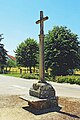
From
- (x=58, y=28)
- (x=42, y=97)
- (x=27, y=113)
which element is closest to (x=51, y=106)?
(x=42, y=97)

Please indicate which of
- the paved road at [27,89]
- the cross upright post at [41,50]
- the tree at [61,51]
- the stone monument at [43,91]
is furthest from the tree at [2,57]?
the stone monument at [43,91]

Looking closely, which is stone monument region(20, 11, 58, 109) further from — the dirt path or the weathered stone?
the dirt path

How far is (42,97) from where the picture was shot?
9.33 m

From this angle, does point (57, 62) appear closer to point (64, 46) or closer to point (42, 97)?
point (64, 46)

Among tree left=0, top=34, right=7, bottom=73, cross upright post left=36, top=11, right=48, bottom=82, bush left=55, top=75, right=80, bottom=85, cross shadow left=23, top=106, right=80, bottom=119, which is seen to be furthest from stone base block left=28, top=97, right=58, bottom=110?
tree left=0, top=34, right=7, bottom=73

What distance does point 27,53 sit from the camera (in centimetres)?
5247

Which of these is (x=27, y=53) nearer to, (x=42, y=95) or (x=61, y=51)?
(x=61, y=51)

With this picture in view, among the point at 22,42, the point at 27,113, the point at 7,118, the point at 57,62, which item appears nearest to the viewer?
the point at 7,118

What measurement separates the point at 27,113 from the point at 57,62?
25151 mm

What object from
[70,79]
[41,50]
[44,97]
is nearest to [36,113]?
[44,97]

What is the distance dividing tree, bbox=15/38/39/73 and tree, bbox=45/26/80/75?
15.4 meters

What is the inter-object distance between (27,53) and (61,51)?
1979 cm

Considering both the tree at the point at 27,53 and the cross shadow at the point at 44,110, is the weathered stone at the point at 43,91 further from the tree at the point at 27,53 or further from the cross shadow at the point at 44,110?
the tree at the point at 27,53

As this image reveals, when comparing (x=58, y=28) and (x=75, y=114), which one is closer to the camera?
(x=75, y=114)
